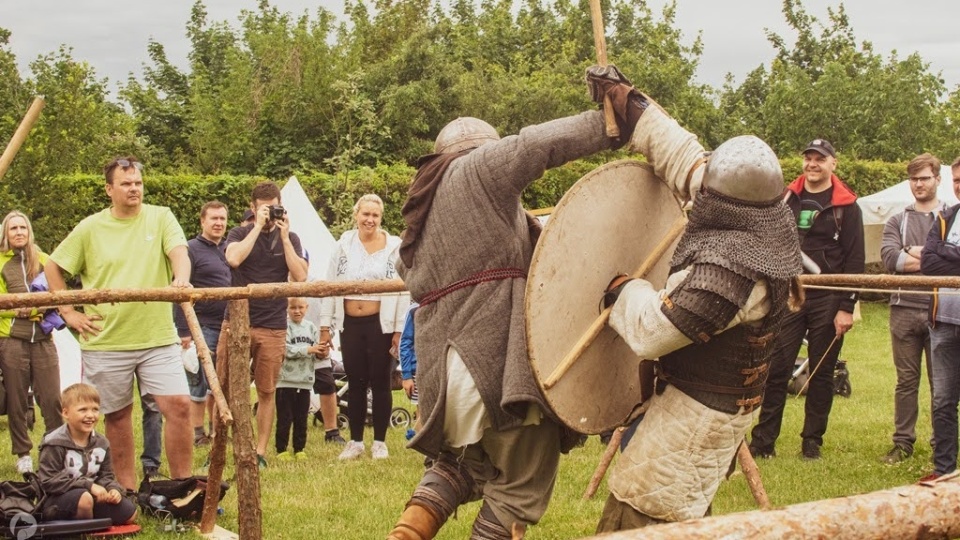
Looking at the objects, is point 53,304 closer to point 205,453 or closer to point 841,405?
point 205,453

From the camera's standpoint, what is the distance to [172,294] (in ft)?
15.4

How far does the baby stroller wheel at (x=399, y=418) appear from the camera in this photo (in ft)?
29.8

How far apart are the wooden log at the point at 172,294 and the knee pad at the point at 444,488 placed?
143cm

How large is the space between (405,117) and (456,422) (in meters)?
20.1

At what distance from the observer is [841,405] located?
984cm

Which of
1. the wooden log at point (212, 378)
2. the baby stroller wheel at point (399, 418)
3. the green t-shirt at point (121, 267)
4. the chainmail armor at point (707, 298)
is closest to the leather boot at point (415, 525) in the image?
the chainmail armor at point (707, 298)

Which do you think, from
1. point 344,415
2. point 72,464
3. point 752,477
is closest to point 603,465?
point 752,477

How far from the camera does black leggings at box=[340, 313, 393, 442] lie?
7215 millimetres

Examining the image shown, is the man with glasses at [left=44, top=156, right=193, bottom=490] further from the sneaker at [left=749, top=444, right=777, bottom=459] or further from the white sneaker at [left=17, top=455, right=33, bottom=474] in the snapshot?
the sneaker at [left=749, top=444, right=777, bottom=459]

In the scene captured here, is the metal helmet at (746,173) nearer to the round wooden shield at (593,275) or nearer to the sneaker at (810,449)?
the round wooden shield at (593,275)

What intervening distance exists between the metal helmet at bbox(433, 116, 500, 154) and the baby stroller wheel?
5535 mm

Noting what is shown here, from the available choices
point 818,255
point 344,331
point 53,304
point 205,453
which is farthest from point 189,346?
point 818,255

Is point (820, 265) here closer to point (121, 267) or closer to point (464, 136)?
point (464, 136)

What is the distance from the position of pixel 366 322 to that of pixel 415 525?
3745 mm
